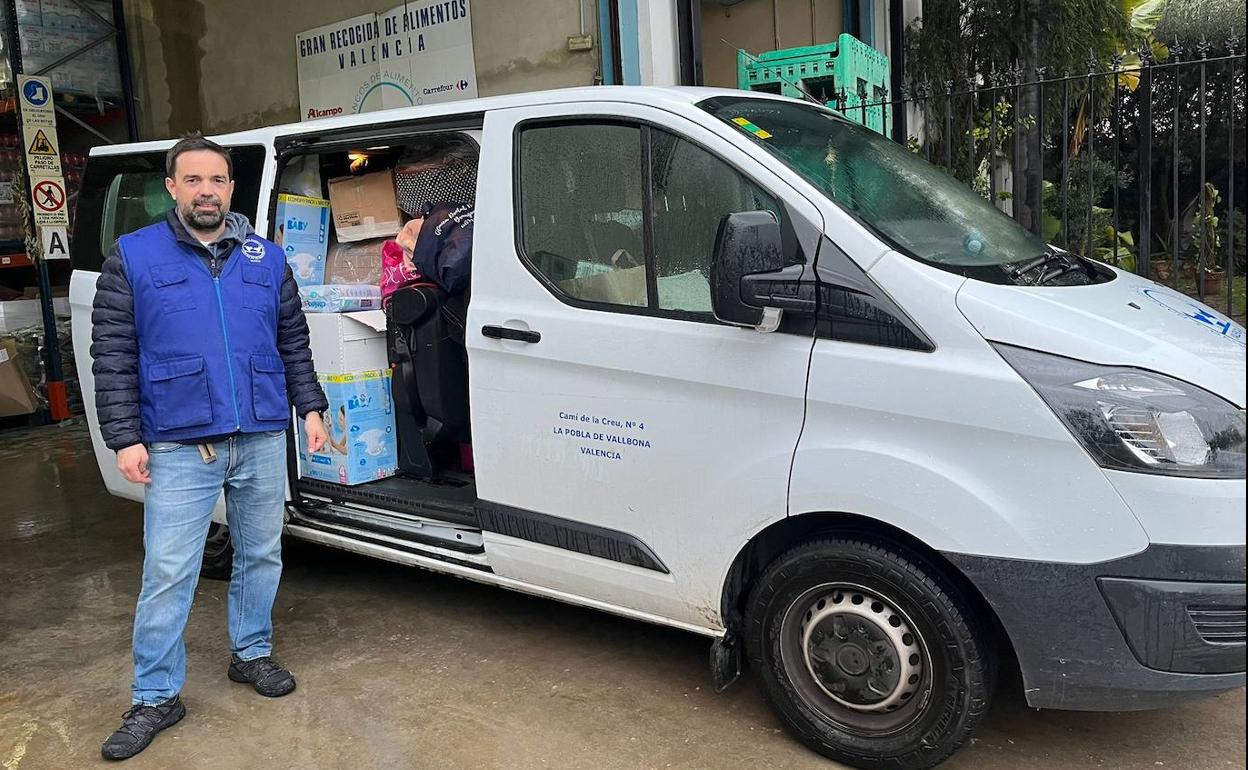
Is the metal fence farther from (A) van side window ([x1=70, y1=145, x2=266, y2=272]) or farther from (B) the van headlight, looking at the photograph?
(A) van side window ([x1=70, y1=145, x2=266, y2=272])

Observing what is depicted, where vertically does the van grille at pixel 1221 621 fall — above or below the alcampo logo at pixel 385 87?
below

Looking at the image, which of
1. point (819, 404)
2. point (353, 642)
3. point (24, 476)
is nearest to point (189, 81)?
point (24, 476)

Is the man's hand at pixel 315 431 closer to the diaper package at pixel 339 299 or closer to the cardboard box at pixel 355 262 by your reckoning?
the diaper package at pixel 339 299

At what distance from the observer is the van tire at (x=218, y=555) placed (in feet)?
15.3

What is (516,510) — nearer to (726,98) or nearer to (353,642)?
(353,642)

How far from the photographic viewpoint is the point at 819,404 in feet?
8.96

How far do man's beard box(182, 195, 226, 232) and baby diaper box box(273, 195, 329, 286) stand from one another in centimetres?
105

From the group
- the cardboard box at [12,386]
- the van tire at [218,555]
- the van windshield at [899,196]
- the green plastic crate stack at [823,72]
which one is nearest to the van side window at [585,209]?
the van windshield at [899,196]

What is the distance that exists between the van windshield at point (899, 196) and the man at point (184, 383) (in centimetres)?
153

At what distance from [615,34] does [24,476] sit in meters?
5.05

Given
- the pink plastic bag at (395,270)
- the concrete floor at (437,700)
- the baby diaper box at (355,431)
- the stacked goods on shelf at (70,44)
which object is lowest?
the concrete floor at (437,700)

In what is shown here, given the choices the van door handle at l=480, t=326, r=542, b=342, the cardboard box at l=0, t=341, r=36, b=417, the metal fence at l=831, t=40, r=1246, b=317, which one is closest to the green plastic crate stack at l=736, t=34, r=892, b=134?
the metal fence at l=831, t=40, r=1246, b=317

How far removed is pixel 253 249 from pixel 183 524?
883 millimetres

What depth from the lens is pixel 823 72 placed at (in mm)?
6980
